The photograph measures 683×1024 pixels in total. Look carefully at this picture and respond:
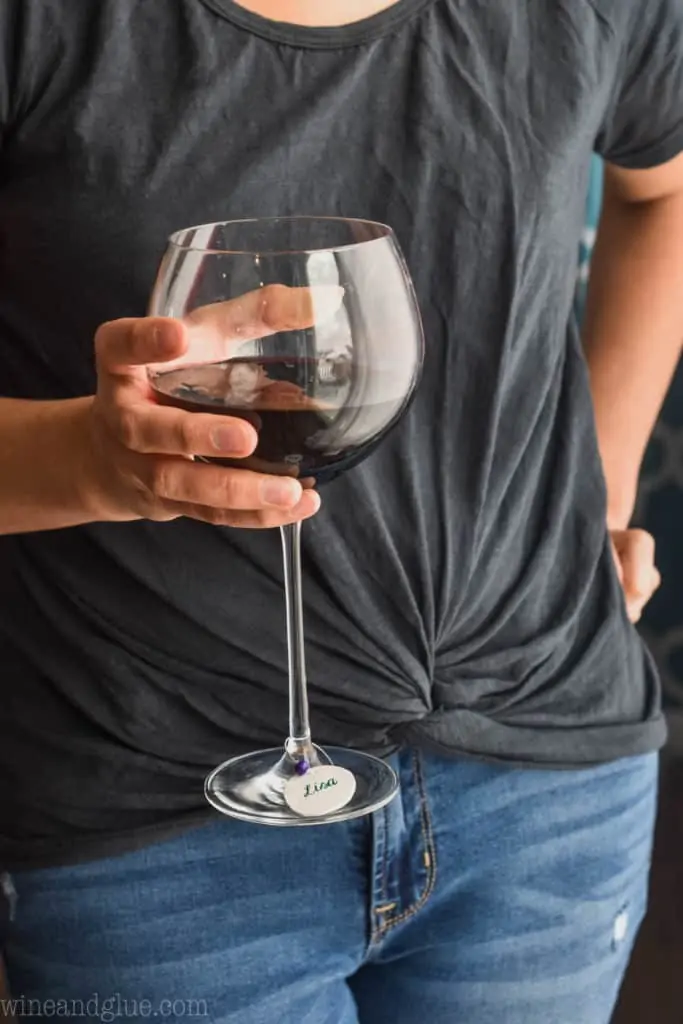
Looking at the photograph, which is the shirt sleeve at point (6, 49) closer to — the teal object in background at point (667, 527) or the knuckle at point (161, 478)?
the knuckle at point (161, 478)

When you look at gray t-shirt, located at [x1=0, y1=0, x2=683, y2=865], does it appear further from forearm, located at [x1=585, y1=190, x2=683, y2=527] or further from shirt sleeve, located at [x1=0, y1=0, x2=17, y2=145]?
forearm, located at [x1=585, y1=190, x2=683, y2=527]

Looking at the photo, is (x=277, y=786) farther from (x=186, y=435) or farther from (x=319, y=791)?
(x=186, y=435)

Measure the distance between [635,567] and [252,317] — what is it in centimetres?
55

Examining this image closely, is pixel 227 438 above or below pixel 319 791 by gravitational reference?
above

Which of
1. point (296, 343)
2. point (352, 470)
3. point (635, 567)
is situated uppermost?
point (296, 343)

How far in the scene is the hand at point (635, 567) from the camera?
1000 mm

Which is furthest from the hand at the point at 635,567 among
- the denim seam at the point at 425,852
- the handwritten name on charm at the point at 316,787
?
the handwritten name on charm at the point at 316,787

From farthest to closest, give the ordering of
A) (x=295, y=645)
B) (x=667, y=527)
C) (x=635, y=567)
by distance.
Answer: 1. (x=667, y=527)
2. (x=635, y=567)
3. (x=295, y=645)

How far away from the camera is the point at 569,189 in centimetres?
79

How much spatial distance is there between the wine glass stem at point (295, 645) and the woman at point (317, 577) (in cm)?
8

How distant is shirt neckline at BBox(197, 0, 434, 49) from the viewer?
0.70 meters

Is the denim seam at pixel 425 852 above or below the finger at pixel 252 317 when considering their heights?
below

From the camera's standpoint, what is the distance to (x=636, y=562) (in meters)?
1.00

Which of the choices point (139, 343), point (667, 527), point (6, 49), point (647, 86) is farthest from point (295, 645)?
point (667, 527)
